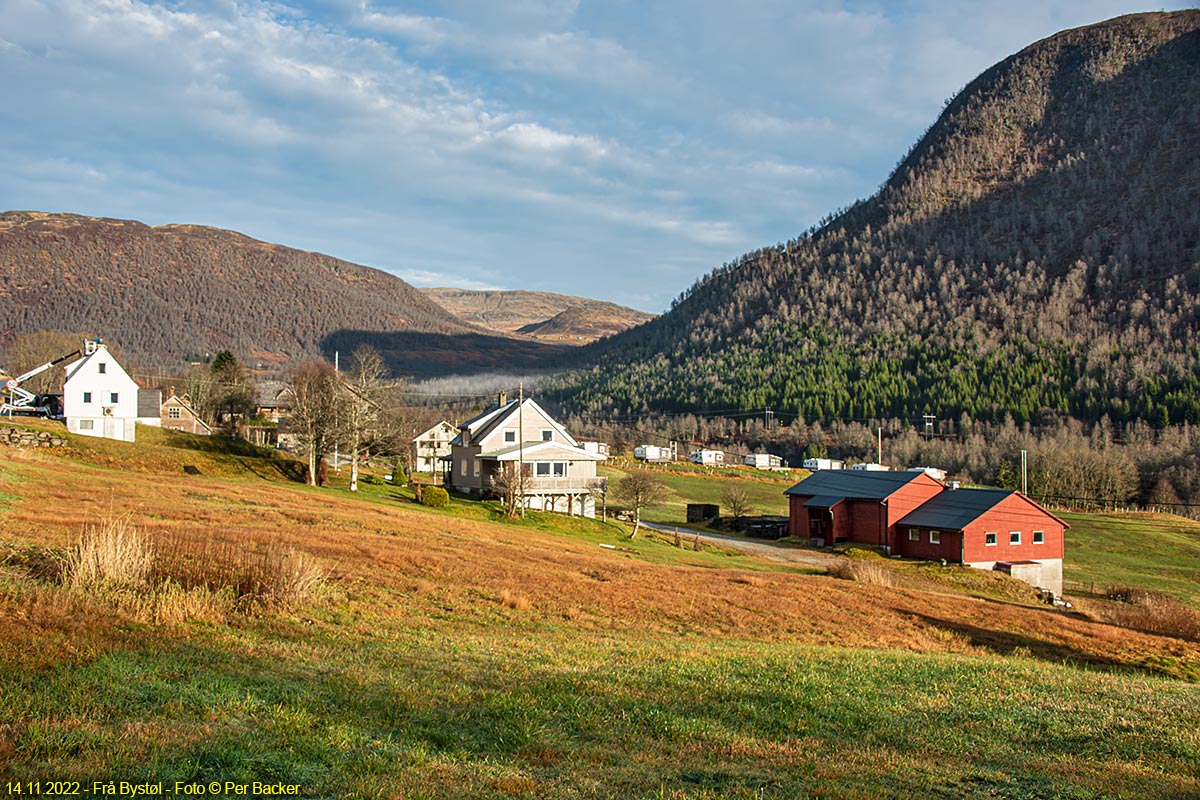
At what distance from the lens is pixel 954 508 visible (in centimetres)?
5625

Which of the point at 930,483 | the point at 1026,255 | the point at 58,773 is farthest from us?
the point at 1026,255

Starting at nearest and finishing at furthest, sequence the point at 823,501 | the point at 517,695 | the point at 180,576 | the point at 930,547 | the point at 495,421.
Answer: the point at 517,695 → the point at 180,576 → the point at 930,547 → the point at 823,501 → the point at 495,421

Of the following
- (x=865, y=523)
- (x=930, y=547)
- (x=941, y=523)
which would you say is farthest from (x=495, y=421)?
(x=941, y=523)

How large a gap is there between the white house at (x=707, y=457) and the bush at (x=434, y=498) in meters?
77.6

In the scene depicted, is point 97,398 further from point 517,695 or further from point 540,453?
point 517,695

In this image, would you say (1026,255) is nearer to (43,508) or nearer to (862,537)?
(862,537)

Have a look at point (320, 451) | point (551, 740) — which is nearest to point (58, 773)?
point (551, 740)

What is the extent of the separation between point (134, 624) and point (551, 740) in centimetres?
593

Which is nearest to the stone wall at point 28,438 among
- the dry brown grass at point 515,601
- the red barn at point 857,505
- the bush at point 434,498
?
the bush at point 434,498

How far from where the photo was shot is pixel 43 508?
74.7 ft

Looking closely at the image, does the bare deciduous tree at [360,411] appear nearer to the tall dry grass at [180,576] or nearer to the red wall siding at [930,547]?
the red wall siding at [930,547]

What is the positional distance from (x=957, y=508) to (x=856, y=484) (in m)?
7.81

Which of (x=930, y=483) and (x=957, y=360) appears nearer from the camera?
(x=930, y=483)

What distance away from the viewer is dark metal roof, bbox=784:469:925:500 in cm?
5912
